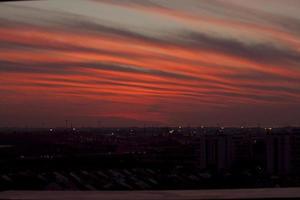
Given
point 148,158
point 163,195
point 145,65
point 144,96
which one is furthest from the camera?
point 144,96

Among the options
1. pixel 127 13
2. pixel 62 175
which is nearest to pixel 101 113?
pixel 127 13

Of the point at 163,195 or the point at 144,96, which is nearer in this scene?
the point at 163,195

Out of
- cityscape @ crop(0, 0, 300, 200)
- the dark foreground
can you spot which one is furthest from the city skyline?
the dark foreground

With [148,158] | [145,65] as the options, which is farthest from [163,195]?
[145,65]

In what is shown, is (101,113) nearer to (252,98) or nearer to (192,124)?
(192,124)

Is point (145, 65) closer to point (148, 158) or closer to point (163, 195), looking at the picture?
point (148, 158)

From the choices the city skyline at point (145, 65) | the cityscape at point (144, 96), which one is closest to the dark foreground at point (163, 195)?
the cityscape at point (144, 96)

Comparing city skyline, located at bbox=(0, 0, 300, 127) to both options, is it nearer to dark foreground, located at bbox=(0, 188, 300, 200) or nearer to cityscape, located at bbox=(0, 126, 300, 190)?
cityscape, located at bbox=(0, 126, 300, 190)
